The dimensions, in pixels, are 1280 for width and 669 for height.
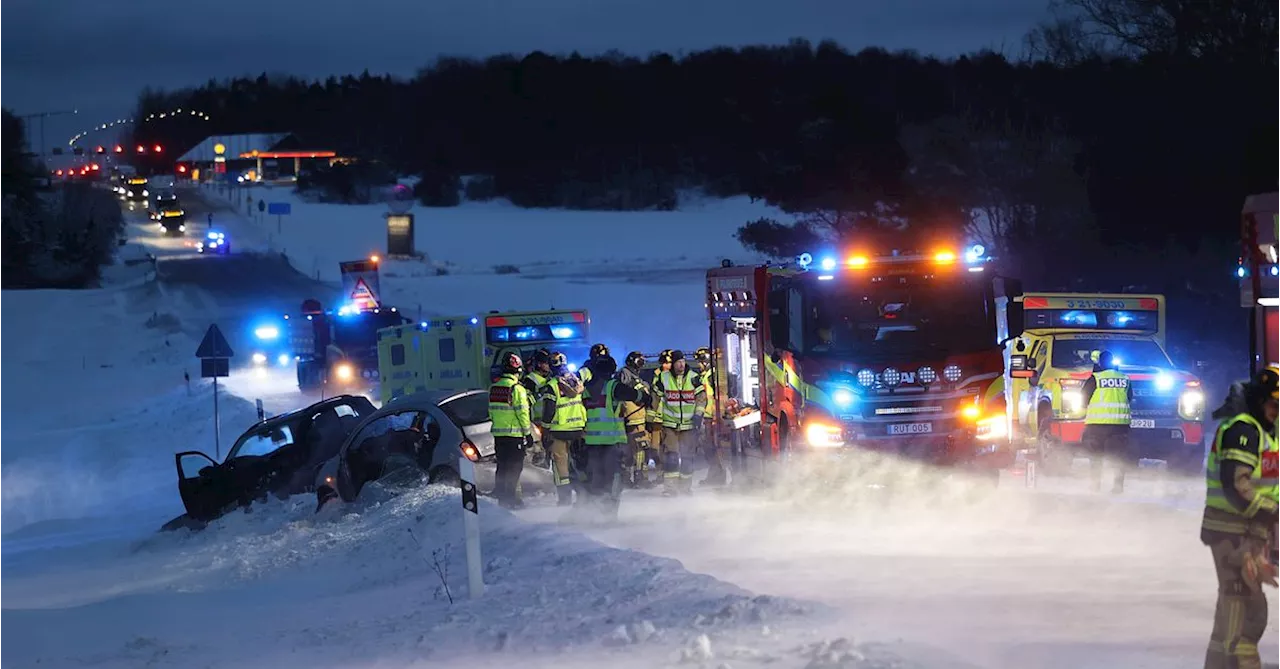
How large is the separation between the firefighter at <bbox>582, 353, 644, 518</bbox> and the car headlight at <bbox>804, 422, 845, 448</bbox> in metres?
1.90

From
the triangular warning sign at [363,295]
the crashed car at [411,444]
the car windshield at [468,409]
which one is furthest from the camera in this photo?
the triangular warning sign at [363,295]

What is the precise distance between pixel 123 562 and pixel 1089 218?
1187 inches

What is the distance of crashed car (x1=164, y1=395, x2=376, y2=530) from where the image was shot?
18859 mm

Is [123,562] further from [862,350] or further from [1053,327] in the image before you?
[1053,327]

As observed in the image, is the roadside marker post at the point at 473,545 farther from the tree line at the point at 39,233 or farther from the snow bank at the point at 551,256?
the tree line at the point at 39,233

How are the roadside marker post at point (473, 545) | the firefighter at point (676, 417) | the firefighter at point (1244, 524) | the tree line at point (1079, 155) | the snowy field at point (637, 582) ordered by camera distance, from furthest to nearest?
the tree line at point (1079, 155) < the firefighter at point (676, 417) < the roadside marker post at point (473, 545) < the snowy field at point (637, 582) < the firefighter at point (1244, 524)

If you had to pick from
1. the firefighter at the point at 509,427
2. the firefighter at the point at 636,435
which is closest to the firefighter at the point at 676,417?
the firefighter at the point at 636,435

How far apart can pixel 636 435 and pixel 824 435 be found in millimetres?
3212

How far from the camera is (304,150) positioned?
16225cm

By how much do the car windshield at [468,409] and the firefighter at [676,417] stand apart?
226 centimetres

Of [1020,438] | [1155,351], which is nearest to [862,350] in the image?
[1020,438]

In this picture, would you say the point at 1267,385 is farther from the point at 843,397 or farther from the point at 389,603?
the point at 843,397

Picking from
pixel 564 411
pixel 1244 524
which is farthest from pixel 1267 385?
pixel 564 411

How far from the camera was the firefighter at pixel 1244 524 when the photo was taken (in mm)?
7590
